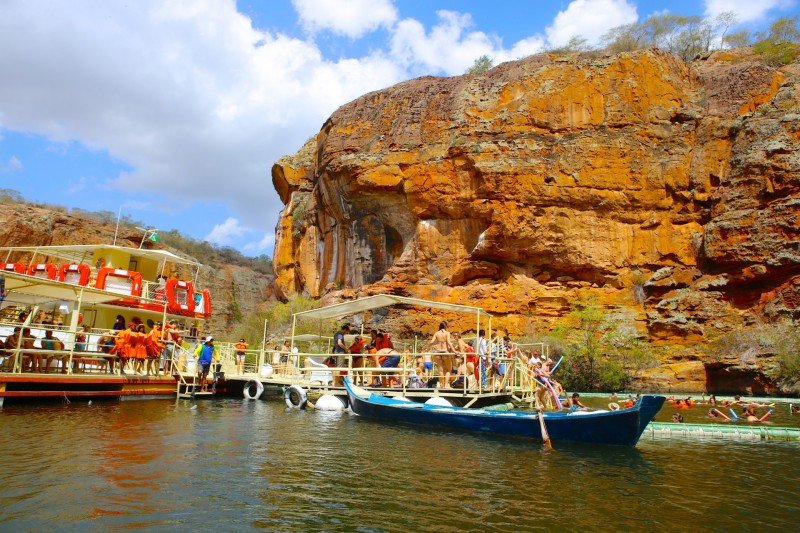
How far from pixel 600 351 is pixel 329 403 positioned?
20.3m

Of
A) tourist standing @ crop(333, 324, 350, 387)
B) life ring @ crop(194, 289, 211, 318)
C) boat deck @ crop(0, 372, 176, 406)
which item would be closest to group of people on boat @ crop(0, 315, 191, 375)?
boat deck @ crop(0, 372, 176, 406)

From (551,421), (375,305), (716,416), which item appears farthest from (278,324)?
(551,421)

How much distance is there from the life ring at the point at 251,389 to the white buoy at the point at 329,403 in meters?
3.63

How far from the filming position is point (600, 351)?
32406mm

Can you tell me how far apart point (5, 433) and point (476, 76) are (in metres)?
43.5

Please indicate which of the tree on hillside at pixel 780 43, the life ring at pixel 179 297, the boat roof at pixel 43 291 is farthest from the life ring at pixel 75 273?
the tree on hillside at pixel 780 43

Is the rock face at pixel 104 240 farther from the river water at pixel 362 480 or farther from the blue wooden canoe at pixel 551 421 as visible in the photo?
the blue wooden canoe at pixel 551 421

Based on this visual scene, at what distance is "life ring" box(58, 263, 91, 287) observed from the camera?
1952 centimetres

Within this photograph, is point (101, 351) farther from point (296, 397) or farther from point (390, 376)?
point (390, 376)

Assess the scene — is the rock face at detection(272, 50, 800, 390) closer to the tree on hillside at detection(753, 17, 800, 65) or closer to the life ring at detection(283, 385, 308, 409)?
the tree on hillside at detection(753, 17, 800, 65)

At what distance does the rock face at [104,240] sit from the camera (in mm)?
45062

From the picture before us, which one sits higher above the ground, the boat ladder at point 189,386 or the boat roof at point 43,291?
the boat roof at point 43,291

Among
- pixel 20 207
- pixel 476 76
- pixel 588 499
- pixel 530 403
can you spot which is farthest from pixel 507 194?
pixel 20 207

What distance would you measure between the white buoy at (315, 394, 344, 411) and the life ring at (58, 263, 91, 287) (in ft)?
30.6
